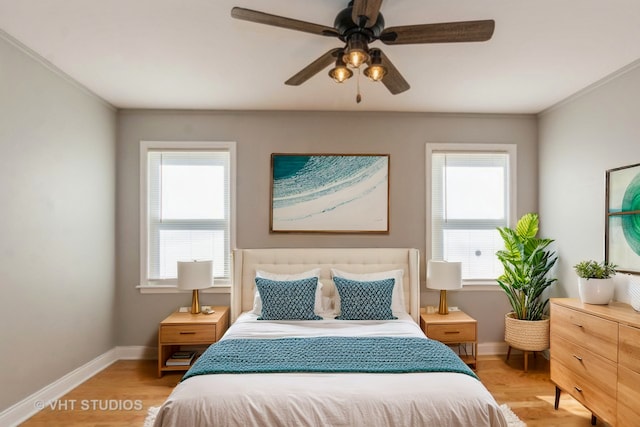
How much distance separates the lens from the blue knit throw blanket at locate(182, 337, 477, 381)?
85.7 inches

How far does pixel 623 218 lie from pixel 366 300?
216cm

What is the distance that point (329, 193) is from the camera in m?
4.07

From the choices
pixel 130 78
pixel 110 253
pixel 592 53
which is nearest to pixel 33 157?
pixel 130 78

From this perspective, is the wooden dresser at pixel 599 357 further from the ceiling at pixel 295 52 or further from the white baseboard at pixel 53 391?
the white baseboard at pixel 53 391

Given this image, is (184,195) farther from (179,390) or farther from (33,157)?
(179,390)

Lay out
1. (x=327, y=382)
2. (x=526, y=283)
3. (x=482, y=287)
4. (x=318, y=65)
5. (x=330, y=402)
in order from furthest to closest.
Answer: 1. (x=482, y=287)
2. (x=526, y=283)
3. (x=318, y=65)
4. (x=327, y=382)
5. (x=330, y=402)

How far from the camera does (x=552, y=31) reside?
7.85 ft

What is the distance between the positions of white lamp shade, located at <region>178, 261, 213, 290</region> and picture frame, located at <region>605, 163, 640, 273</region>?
142 inches

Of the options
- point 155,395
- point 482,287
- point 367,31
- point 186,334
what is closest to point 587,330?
point 482,287

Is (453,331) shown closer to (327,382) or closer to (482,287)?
(482,287)

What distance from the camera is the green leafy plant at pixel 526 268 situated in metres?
3.69

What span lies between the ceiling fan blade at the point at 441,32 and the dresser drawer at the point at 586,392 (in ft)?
7.97

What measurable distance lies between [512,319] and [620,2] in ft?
9.11

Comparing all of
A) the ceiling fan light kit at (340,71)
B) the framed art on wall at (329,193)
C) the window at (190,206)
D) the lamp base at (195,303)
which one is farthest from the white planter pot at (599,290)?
the lamp base at (195,303)
